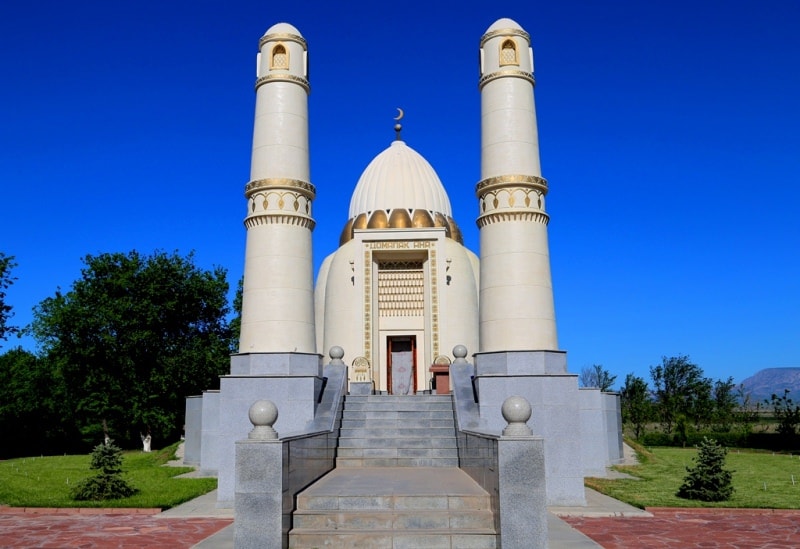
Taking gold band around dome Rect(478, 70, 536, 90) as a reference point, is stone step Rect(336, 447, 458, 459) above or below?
below

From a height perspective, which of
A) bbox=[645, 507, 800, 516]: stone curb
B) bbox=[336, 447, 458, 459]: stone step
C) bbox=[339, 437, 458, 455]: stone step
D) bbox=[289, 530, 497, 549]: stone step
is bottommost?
bbox=[645, 507, 800, 516]: stone curb

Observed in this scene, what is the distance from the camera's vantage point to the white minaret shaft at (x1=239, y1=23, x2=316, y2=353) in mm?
14188

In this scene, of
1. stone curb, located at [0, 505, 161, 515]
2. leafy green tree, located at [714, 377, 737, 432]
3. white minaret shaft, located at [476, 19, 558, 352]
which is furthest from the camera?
leafy green tree, located at [714, 377, 737, 432]

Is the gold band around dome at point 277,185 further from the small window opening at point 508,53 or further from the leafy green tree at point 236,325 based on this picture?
the leafy green tree at point 236,325

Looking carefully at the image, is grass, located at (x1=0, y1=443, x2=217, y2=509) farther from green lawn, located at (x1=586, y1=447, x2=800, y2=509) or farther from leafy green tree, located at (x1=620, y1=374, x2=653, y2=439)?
leafy green tree, located at (x1=620, y1=374, x2=653, y2=439)

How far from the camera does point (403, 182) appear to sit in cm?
2744

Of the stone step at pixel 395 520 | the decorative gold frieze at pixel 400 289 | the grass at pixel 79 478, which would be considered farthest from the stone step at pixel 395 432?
the decorative gold frieze at pixel 400 289

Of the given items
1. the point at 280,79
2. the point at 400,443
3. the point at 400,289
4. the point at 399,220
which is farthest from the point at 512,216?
the point at 399,220

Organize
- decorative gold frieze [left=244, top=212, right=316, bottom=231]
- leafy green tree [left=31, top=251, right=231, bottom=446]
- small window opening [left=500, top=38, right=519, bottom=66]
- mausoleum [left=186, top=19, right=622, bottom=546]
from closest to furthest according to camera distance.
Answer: mausoleum [left=186, top=19, right=622, bottom=546] → decorative gold frieze [left=244, top=212, right=316, bottom=231] → small window opening [left=500, top=38, right=519, bottom=66] → leafy green tree [left=31, top=251, right=231, bottom=446]

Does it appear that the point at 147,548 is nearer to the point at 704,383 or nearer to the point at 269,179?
the point at 269,179

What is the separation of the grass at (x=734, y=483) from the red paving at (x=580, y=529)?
0.83 meters

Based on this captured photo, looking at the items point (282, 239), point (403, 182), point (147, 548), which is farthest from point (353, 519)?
point (403, 182)

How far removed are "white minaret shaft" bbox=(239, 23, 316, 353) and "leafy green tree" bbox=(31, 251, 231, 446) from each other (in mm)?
17257

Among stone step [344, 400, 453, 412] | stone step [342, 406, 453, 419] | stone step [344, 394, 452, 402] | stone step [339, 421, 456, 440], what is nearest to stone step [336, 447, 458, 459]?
stone step [339, 421, 456, 440]
